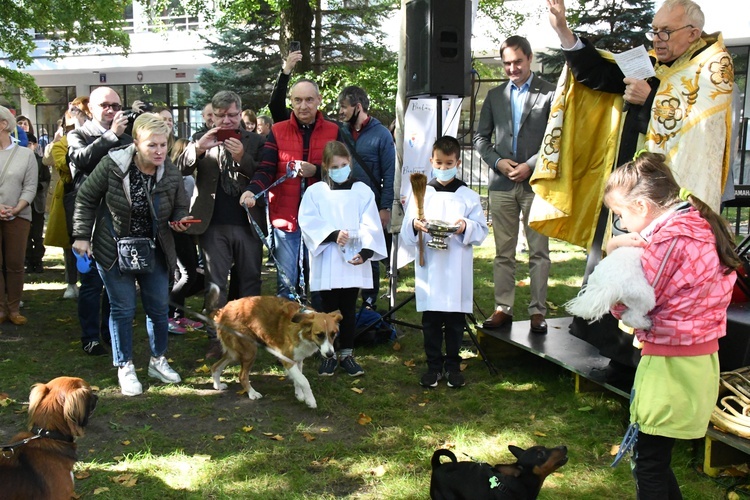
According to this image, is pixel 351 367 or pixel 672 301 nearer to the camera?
pixel 672 301

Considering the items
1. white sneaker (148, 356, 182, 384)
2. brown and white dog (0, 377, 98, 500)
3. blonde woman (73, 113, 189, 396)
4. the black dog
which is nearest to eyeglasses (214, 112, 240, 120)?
blonde woman (73, 113, 189, 396)

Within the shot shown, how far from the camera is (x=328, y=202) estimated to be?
18.1ft

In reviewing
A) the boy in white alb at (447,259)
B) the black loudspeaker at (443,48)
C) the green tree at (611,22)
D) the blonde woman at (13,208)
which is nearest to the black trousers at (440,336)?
the boy in white alb at (447,259)

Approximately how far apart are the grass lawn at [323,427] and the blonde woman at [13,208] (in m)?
0.64

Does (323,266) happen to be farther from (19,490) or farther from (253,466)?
(19,490)

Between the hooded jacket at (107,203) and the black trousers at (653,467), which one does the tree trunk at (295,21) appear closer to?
the hooded jacket at (107,203)

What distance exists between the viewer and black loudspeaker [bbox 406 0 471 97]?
20.7 feet

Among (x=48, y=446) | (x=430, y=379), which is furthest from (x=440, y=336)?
(x=48, y=446)

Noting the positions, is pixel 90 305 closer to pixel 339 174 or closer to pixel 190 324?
pixel 190 324

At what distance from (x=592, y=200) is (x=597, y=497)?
7.63 feet

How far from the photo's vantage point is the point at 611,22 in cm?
1791

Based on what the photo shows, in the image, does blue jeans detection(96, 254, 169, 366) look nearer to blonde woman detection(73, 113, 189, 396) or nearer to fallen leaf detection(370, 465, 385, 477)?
blonde woman detection(73, 113, 189, 396)

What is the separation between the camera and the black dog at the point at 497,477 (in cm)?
325

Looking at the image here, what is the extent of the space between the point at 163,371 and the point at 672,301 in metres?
4.11
